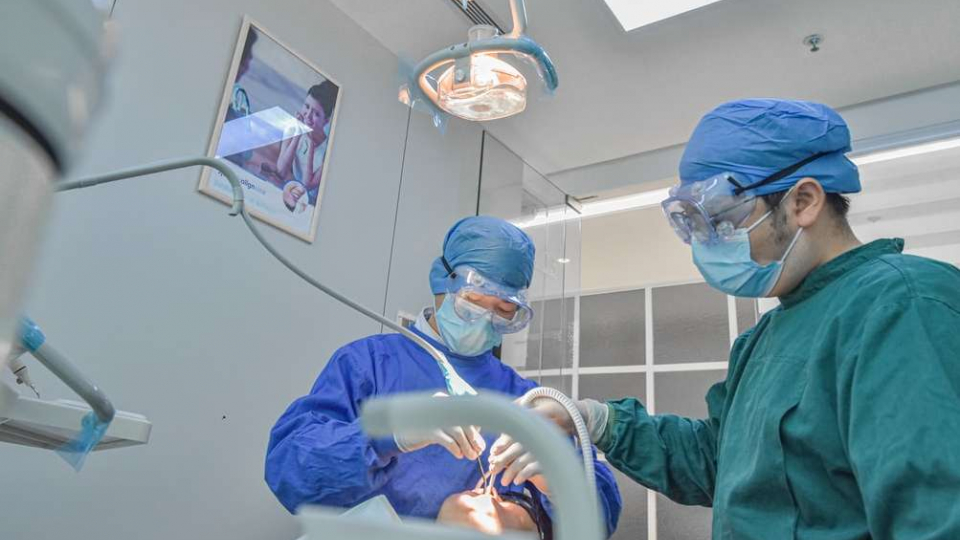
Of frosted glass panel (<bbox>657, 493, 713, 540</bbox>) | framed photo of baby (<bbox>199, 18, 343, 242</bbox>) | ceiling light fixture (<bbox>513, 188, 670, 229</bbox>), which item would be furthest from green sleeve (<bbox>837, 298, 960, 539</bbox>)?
frosted glass panel (<bbox>657, 493, 713, 540</bbox>)

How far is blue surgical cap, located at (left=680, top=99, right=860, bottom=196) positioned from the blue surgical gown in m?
0.78

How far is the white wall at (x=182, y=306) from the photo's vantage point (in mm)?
1625

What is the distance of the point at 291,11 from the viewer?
2.33m

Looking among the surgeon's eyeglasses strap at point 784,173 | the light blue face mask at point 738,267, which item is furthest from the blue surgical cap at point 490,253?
the surgeon's eyeglasses strap at point 784,173

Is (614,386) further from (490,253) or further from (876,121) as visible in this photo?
(490,253)

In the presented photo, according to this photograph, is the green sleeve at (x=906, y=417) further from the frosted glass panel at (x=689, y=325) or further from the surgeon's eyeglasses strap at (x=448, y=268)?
the frosted glass panel at (x=689, y=325)

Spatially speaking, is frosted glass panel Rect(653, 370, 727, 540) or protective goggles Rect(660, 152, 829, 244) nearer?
protective goggles Rect(660, 152, 829, 244)

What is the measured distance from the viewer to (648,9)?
234cm

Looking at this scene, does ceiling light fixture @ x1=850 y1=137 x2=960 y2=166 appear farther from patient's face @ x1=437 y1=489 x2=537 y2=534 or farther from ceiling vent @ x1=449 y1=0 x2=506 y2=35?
patient's face @ x1=437 y1=489 x2=537 y2=534

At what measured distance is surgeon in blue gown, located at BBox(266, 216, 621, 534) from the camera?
48.1 inches

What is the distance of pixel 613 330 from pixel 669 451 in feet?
9.94

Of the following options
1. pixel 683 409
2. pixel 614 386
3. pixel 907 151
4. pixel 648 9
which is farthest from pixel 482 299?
pixel 614 386

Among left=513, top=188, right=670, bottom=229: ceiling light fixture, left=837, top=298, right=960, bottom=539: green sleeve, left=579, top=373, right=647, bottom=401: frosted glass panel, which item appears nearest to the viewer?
left=837, top=298, right=960, bottom=539: green sleeve

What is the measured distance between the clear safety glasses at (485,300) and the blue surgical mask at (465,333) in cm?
1
